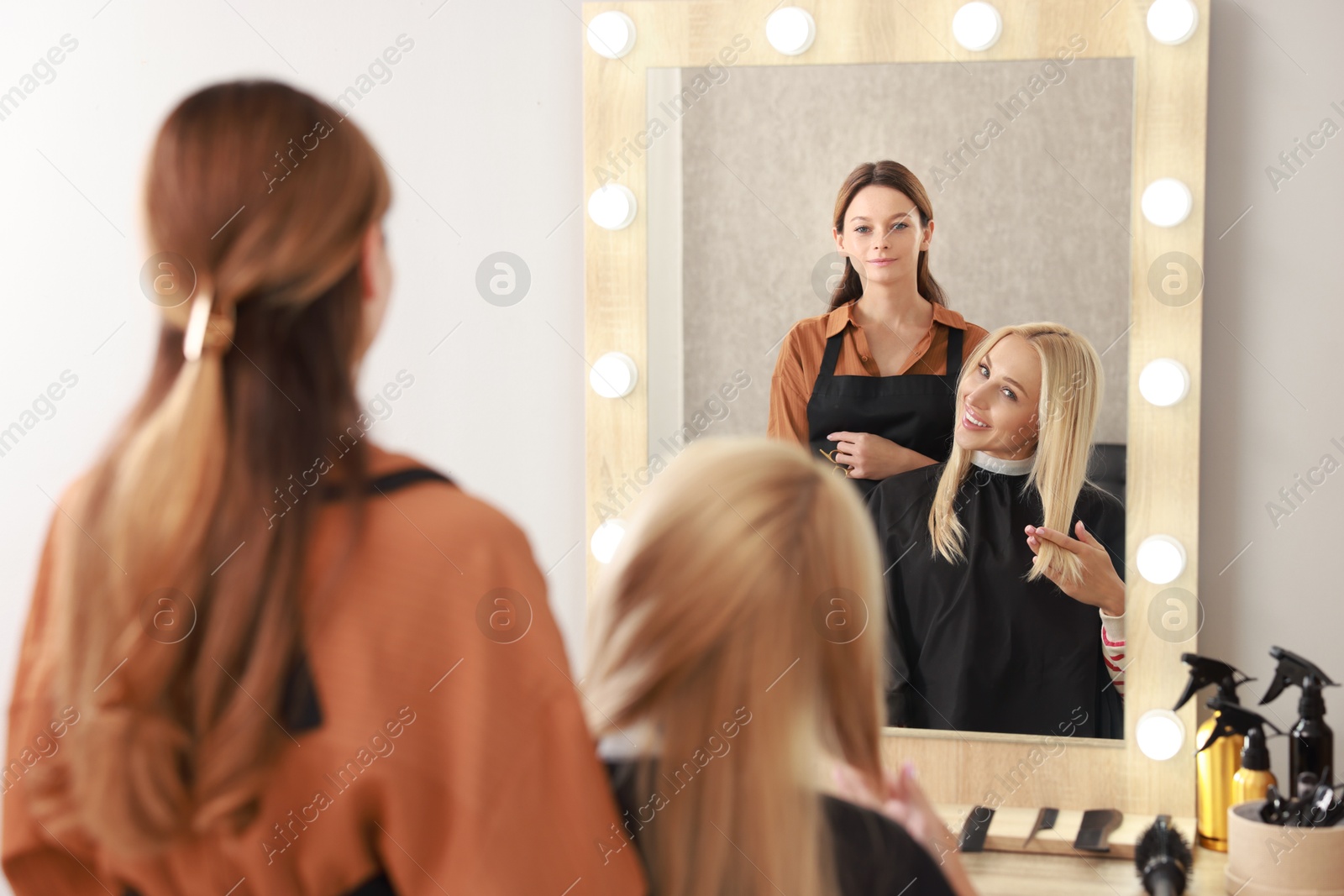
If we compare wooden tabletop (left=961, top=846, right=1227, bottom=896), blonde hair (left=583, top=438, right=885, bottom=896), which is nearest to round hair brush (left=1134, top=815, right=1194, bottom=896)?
wooden tabletop (left=961, top=846, right=1227, bottom=896)

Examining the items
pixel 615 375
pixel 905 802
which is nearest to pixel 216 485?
pixel 905 802

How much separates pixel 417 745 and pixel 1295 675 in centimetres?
85

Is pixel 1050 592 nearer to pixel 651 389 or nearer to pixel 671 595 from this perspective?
pixel 651 389

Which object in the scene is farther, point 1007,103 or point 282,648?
point 1007,103

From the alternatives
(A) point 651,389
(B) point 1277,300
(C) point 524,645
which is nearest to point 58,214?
(A) point 651,389

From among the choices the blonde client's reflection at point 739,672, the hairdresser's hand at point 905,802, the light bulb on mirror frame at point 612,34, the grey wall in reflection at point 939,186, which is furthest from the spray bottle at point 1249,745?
the light bulb on mirror frame at point 612,34

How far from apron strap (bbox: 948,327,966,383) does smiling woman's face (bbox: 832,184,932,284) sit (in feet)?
0.24

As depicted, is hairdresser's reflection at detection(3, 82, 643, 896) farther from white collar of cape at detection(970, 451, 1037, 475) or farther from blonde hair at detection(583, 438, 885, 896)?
white collar of cape at detection(970, 451, 1037, 475)

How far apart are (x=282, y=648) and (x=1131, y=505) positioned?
0.88 meters

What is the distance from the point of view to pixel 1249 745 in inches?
41.5

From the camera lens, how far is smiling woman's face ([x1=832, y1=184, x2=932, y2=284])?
1146 mm

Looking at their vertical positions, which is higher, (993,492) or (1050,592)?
(993,492)

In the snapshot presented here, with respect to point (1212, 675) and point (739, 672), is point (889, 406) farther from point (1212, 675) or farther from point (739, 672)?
point (739, 672)

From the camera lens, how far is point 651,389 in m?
1.23
